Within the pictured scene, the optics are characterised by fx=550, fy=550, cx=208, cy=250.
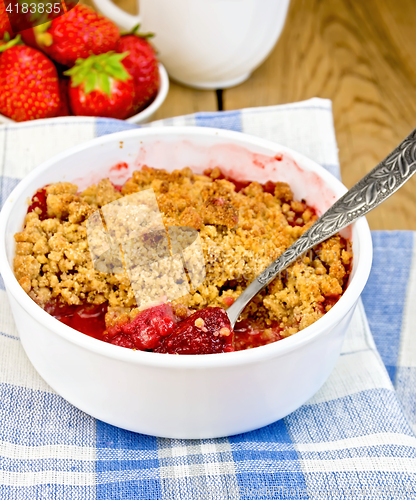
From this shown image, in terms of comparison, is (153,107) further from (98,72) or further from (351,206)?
(351,206)

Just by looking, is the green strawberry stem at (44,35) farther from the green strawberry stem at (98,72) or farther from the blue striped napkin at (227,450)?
the blue striped napkin at (227,450)

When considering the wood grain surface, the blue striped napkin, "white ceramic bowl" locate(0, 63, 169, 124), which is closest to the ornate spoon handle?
the blue striped napkin

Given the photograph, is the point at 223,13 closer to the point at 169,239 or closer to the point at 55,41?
the point at 55,41

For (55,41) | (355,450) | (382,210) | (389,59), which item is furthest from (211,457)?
(389,59)

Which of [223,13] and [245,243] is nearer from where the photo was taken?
[245,243]

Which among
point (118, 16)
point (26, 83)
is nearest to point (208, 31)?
point (118, 16)

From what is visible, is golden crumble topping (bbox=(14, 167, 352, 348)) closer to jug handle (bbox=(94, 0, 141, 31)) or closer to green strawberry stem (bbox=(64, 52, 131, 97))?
green strawberry stem (bbox=(64, 52, 131, 97))

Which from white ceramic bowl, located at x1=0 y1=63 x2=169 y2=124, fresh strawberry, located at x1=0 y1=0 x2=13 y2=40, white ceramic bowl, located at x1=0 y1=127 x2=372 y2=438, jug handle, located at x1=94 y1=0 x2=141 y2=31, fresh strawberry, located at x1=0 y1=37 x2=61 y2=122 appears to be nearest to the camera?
white ceramic bowl, located at x1=0 y1=127 x2=372 y2=438
